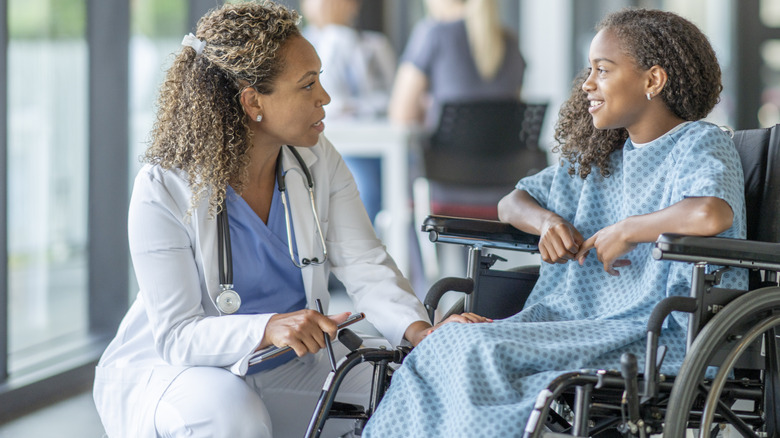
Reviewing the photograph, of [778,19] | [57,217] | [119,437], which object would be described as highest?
[778,19]

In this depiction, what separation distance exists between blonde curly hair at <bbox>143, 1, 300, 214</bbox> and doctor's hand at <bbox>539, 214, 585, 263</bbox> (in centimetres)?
56

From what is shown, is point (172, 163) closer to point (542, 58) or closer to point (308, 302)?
point (308, 302)

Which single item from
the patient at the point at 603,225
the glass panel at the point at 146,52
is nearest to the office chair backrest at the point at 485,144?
the glass panel at the point at 146,52

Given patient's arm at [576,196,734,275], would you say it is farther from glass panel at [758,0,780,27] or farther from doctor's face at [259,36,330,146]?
glass panel at [758,0,780,27]

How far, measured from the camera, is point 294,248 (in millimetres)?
1606

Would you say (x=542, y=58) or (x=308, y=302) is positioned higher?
(x=542, y=58)

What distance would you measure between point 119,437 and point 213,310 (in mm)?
276

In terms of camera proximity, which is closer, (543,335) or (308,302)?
(543,335)

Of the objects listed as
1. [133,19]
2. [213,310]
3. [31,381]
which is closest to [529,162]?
[133,19]

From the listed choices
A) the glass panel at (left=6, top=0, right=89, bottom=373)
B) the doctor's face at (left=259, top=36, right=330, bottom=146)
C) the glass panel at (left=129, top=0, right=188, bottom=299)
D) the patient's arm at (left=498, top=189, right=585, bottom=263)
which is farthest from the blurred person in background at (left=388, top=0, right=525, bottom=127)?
the doctor's face at (left=259, top=36, right=330, bottom=146)

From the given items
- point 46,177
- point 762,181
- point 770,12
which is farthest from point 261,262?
point 770,12

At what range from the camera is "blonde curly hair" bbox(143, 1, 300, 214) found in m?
1.53

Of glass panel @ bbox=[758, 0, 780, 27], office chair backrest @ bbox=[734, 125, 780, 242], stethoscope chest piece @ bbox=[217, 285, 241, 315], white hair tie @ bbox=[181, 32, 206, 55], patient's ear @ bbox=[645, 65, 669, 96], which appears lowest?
stethoscope chest piece @ bbox=[217, 285, 241, 315]

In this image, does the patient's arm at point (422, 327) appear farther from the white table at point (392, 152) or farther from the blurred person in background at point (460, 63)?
the blurred person in background at point (460, 63)
